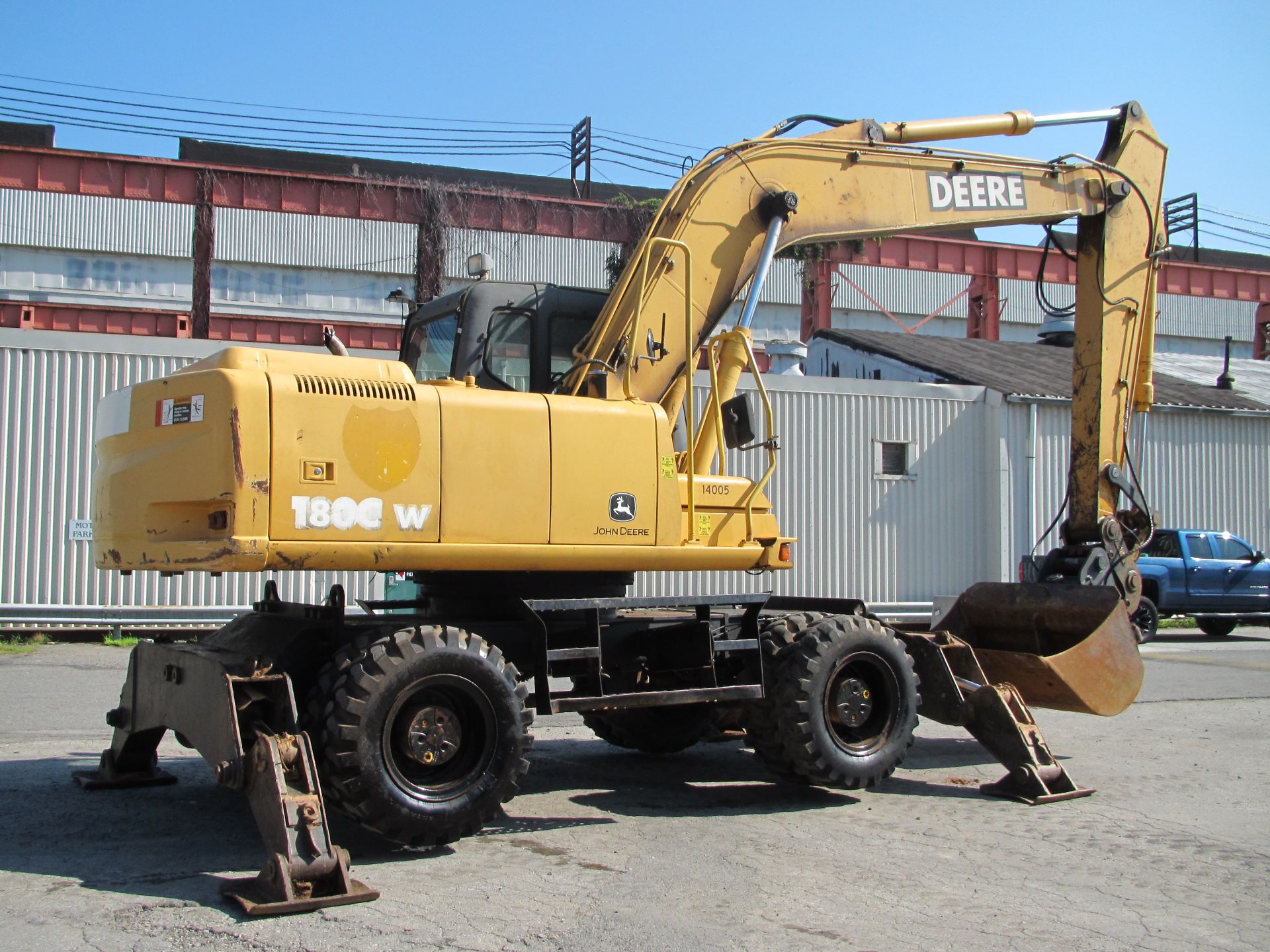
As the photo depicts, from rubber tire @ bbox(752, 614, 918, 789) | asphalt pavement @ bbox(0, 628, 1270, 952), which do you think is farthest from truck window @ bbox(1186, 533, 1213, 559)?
rubber tire @ bbox(752, 614, 918, 789)

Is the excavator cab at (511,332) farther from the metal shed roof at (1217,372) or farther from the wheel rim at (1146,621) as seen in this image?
the metal shed roof at (1217,372)

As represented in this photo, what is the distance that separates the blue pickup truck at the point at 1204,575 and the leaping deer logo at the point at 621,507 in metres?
14.8

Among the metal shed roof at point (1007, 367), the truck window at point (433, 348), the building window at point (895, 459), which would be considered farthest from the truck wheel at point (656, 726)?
the metal shed roof at point (1007, 367)

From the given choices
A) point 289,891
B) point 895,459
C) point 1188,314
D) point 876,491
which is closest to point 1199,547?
point 895,459

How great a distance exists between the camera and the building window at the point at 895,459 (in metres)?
19.3

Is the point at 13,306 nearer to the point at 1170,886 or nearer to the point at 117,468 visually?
the point at 117,468

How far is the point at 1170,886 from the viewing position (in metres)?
5.64

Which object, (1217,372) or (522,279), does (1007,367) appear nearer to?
(1217,372)

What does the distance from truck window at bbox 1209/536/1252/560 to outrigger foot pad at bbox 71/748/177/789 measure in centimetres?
1776

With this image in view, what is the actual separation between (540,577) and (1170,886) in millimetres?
3703

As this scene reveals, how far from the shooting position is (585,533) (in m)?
6.67

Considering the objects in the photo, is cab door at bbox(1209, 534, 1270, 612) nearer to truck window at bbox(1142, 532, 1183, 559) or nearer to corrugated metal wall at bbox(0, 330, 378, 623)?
truck window at bbox(1142, 532, 1183, 559)

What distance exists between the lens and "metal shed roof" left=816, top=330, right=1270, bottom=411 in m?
21.8

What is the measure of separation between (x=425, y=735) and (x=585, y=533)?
4.67 feet
